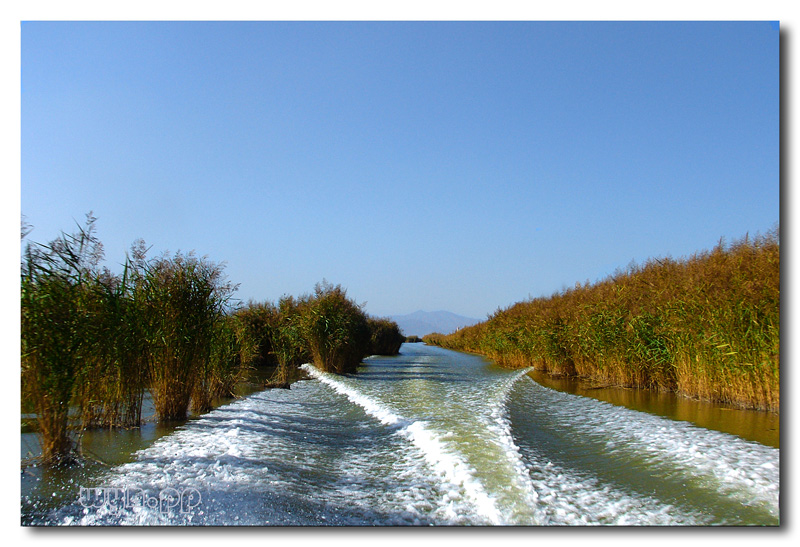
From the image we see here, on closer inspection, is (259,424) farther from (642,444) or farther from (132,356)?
(642,444)

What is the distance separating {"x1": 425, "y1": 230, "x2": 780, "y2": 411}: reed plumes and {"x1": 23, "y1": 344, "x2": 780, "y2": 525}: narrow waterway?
1.41 m

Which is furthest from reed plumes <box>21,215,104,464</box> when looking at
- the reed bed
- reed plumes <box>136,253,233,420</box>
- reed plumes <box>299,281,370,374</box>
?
reed plumes <box>299,281,370,374</box>

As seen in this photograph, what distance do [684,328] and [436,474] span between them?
615 centimetres

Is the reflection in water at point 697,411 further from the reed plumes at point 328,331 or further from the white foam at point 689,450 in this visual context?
the reed plumes at point 328,331

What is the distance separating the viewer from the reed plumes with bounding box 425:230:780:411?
640 cm

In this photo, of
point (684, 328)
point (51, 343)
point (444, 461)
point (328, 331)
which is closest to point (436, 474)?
point (444, 461)

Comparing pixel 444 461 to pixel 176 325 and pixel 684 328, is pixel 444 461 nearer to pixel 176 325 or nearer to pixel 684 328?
pixel 176 325

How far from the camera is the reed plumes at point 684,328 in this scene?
6.40 metres

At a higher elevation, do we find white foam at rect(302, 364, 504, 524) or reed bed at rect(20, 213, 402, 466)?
reed bed at rect(20, 213, 402, 466)

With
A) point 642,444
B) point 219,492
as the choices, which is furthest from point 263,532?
point 642,444

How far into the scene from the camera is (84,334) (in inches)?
191

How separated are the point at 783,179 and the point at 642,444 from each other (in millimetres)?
3034

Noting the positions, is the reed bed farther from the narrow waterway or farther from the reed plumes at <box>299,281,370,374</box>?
the reed plumes at <box>299,281,370,374</box>

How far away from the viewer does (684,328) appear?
8297 mm
